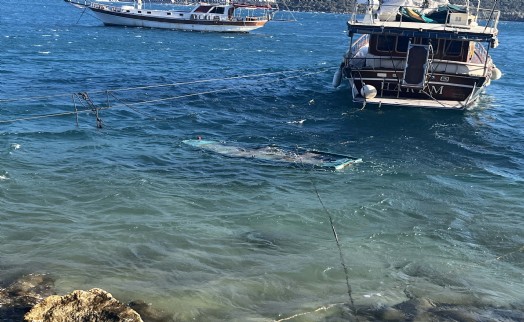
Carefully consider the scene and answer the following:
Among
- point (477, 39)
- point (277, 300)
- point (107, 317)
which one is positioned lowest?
Answer: point (277, 300)

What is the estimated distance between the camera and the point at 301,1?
174 metres

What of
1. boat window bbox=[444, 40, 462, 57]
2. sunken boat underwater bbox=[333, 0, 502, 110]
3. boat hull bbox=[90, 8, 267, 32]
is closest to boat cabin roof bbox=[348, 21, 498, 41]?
sunken boat underwater bbox=[333, 0, 502, 110]

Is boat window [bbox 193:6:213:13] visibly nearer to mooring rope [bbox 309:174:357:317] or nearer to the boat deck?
the boat deck

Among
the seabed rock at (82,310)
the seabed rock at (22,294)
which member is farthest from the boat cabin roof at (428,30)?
the seabed rock at (82,310)

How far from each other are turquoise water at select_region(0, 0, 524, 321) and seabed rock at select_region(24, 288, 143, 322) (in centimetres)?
161

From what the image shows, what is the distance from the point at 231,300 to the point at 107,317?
2933 millimetres

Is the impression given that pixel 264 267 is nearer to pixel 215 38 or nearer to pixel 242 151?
pixel 242 151

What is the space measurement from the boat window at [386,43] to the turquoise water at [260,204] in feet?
10.6

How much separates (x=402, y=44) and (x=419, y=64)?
5.42ft

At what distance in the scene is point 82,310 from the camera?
9523 mm

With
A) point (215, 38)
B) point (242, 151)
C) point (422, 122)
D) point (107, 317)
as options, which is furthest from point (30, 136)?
point (215, 38)

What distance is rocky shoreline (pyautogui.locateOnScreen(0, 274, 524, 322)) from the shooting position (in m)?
9.46

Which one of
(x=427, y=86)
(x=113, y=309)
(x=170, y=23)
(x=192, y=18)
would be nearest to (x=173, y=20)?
(x=170, y=23)

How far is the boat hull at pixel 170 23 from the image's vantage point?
258ft
